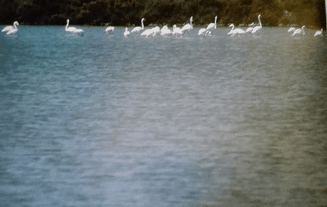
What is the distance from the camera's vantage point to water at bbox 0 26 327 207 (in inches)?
151

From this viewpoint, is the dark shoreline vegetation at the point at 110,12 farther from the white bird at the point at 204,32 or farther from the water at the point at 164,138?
the water at the point at 164,138

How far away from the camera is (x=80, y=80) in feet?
31.9

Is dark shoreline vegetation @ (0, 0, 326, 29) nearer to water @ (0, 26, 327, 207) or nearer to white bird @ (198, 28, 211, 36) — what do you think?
white bird @ (198, 28, 211, 36)

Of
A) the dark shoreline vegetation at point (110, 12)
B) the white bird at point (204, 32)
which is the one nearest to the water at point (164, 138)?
the white bird at point (204, 32)

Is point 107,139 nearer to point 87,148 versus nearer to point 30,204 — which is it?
point 87,148

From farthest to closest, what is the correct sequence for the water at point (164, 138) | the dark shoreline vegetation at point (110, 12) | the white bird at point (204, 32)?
1. the dark shoreline vegetation at point (110, 12)
2. the white bird at point (204, 32)
3. the water at point (164, 138)

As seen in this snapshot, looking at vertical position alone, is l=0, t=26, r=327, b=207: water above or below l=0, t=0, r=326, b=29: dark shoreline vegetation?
below

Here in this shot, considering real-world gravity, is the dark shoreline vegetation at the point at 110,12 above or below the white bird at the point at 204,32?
above

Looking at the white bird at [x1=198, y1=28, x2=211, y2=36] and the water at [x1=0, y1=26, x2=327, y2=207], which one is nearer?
the water at [x1=0, y1=26, x2=327, y2=207]

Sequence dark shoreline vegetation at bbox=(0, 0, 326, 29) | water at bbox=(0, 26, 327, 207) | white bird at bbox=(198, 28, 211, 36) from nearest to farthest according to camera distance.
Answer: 1. water at bbox=(0, 26, 327, 207)
2. white bird at bbox=(198, 28, 211, 36)
3. dark shoreline vegetation at bbox=(0, 0, 326, 29)

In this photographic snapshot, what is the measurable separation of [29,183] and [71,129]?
1.79 m

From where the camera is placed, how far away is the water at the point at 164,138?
384cm

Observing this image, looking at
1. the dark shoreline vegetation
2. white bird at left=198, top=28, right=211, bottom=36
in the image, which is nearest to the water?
white bird at left=198, top=28, right=211, bottom=36

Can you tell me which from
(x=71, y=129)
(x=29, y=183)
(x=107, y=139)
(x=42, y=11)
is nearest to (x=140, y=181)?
(x=29, y=183)
